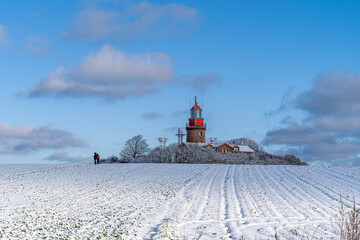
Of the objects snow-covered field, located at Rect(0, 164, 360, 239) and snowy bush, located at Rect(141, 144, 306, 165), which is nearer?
snow-covered field, located at Rect(0, 164, 360, 239)

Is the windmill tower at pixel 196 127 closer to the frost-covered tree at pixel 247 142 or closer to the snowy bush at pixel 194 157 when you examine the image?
the snowy bush at pixel 194 157

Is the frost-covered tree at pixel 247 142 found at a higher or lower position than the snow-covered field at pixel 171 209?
higher

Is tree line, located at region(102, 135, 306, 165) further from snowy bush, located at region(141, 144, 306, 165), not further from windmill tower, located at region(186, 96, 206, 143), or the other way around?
windmill tower, located at region(186, 96, 206, 143)

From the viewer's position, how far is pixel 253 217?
1772 centimetres

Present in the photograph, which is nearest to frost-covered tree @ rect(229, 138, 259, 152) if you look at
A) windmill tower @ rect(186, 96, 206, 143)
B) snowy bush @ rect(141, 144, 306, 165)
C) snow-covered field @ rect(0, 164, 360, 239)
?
windmill tower @ rect(186, 96, 206, 143)

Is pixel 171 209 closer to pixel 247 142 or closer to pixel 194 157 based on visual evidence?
pixel 194 157

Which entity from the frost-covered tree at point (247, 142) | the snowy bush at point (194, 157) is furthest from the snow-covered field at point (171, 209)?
the frost-covered tree at point (247, 142)

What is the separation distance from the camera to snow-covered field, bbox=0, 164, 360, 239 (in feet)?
48.1

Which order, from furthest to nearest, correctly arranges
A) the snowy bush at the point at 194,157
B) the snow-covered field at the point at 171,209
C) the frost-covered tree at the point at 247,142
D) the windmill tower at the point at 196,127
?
the frost-covered tree at the point at 247,142 → the windmill tower at the point at 196,127 → the snowy bush at the point at 194,157 → the snow-covered field at the point at 171,209

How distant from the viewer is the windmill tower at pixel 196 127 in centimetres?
8625

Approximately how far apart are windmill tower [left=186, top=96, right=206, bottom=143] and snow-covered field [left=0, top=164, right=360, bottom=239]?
5304cm

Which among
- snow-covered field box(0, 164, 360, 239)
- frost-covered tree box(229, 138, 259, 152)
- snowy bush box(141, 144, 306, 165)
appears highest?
frost-covered tree box(229, 138, 259, 152)

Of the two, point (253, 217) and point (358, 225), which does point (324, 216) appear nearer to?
point (253, 217)

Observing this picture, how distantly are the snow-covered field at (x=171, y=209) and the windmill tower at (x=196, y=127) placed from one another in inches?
2088
